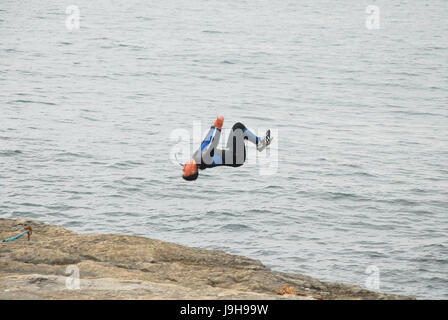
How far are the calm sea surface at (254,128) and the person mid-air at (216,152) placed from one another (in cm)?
1056

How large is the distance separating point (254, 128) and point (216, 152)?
4135 cm

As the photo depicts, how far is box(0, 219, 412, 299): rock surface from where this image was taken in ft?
46.3

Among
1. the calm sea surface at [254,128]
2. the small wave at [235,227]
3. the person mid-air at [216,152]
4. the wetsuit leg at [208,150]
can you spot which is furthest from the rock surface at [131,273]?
the small wave at [235,227]

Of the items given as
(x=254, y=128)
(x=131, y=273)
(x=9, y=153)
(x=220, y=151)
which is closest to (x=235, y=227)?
(x=220, y=151)

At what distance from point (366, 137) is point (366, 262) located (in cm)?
2940

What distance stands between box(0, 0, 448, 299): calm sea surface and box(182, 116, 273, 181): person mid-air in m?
10.6

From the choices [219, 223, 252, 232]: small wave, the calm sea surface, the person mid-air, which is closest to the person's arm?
the person mid-air

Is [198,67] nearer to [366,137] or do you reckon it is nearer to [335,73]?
[335,73]

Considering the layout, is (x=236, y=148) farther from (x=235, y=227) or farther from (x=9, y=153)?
(x=9, y=153)

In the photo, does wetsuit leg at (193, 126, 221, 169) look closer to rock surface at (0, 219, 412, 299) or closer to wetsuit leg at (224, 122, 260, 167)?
wetsuit leg at (224, 122, 260, 167)

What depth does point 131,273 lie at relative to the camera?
16078mm

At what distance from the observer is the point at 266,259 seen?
93.8ft

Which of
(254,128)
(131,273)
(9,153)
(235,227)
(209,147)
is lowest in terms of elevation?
(235,227)
